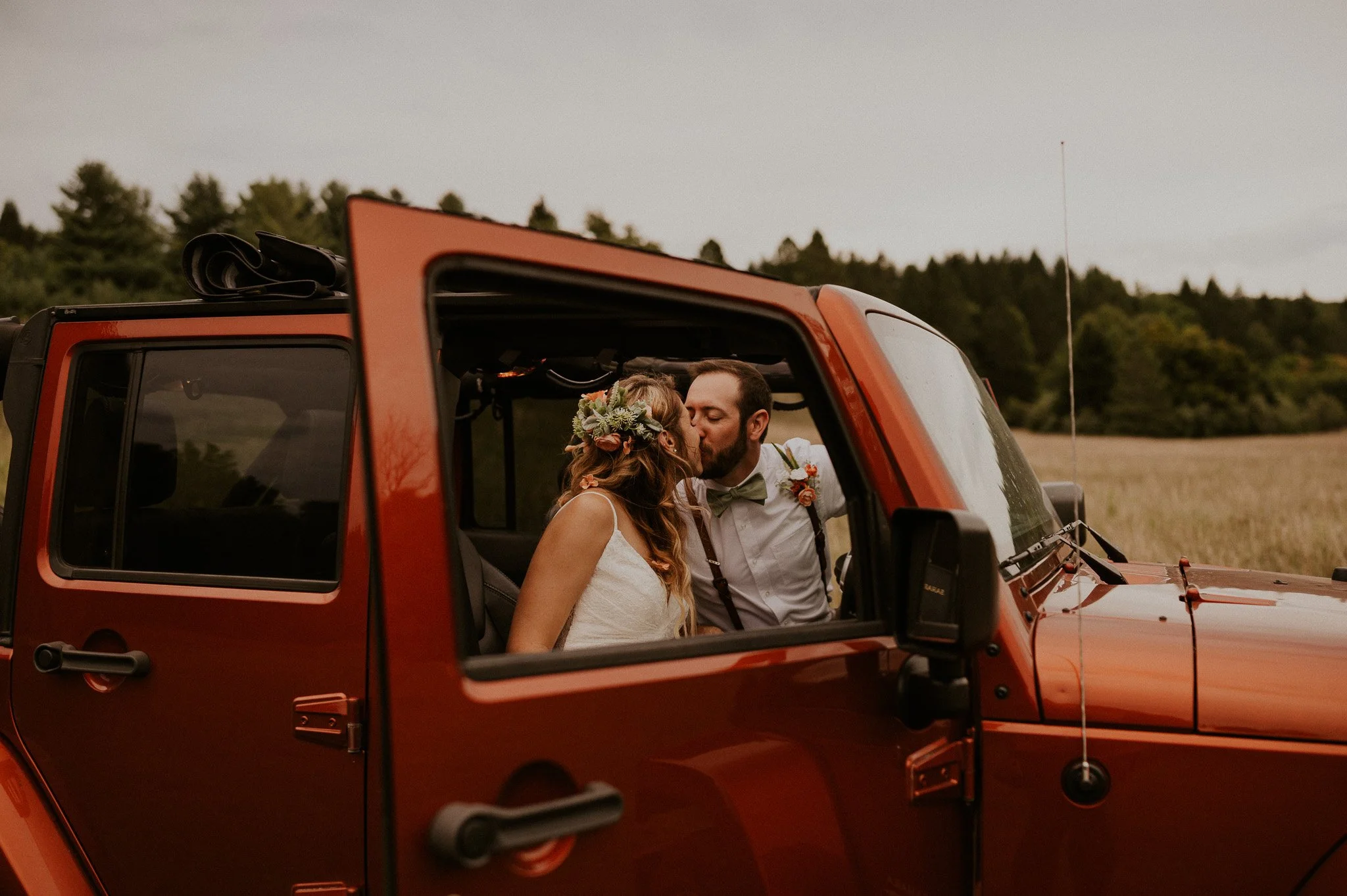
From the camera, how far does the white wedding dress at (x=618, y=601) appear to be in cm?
210

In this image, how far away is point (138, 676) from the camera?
6.42ft

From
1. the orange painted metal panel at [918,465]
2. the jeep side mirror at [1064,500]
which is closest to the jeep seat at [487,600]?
the orange painted metal panel at [918,465]

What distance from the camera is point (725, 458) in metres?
2.75

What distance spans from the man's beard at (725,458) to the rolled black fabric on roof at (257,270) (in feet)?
3.57

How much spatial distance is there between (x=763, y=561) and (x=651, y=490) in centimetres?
41

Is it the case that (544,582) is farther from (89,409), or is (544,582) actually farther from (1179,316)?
(1179,316)

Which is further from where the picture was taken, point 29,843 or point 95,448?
point 95,448

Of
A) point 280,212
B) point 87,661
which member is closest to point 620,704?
point 87,661

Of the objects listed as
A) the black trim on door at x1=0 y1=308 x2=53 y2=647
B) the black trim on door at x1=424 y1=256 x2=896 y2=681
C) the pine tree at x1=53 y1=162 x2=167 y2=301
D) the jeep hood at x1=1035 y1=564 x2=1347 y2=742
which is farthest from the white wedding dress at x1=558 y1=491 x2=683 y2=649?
the pine tree at x1=53 y1=162 x2=167 y2=301

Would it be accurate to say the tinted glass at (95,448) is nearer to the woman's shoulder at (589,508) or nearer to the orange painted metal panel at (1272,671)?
the woman's shoulder at (589,508)

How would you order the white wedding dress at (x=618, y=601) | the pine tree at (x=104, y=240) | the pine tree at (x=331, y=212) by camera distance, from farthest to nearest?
1. the pine tree at (x=331, y=212)
2. the pine tree at (x=104, y=240)
3. the white wedding dress at (x=618, y=601)

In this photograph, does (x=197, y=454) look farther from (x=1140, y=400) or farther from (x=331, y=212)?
(x=331, y=212)

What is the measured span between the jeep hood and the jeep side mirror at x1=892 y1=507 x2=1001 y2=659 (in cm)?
33

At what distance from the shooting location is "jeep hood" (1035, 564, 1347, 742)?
162 cm
